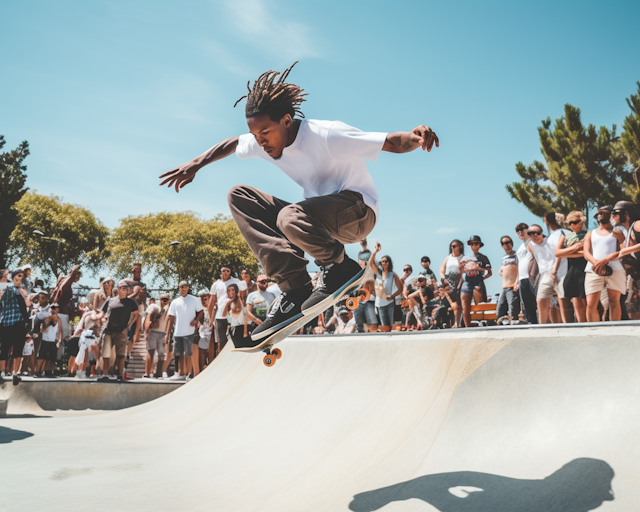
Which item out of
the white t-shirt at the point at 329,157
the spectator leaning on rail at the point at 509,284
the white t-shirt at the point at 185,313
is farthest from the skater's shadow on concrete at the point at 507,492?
the white t-shirt at the point at 185,313

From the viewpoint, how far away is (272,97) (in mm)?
3244

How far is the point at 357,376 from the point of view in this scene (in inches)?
190

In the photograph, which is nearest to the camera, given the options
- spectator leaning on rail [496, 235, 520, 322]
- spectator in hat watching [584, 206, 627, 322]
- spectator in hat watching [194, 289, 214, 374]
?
spectator in hat watching [584, 206, 627, 322]

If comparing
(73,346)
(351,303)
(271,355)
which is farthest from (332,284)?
(73,346)

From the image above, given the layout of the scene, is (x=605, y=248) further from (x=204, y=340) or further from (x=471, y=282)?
(x=204, y=340)

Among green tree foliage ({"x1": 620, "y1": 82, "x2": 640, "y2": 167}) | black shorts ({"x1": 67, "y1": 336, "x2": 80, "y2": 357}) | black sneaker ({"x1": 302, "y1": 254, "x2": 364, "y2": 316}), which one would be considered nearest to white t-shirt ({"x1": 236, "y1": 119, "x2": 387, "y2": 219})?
black sneaker ({"x1": 302, "y1": 254, "x2": 364, "y2": 316})

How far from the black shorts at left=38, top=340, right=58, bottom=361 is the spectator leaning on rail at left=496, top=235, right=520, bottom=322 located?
942 centimetres

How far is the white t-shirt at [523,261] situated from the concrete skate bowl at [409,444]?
3.30 m

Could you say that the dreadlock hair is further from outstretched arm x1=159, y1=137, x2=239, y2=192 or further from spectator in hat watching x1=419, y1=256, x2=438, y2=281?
spectator in hat watching x1=419, y1=256, x2=438, y2=281

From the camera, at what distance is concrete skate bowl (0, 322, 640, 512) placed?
2.75 metres

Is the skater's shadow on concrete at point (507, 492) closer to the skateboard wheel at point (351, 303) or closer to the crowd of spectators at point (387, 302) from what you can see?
the skateboard wheel at point (351, 303)

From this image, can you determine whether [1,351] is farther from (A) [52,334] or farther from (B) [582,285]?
(B) [582,285]

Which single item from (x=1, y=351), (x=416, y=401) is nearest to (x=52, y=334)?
(x=1, y=351)

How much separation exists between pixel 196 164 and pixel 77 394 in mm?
7694
